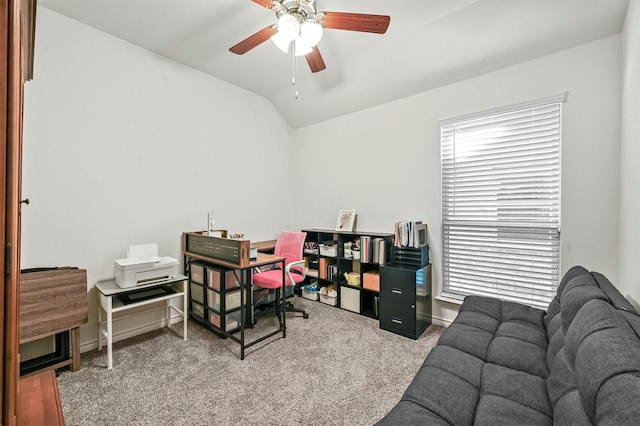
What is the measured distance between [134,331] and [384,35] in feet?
12.8

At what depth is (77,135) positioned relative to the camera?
2.54 meters

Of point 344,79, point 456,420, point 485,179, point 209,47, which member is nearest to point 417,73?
point 344,79

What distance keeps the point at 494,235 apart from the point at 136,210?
3649mm

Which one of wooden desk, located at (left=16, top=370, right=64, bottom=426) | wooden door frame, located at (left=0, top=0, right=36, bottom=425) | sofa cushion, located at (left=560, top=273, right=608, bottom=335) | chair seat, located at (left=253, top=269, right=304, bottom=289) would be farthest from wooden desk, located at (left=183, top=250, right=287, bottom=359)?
sofa cushion, located at (left=560, top=273, right=608, bottom=335)

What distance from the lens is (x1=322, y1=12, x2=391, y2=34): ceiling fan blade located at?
5.89 ft

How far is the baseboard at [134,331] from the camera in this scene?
257 centimetres

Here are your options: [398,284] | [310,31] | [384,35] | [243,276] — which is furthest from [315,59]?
[398,284]

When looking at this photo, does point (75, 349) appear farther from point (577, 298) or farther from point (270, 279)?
point (577, 298)

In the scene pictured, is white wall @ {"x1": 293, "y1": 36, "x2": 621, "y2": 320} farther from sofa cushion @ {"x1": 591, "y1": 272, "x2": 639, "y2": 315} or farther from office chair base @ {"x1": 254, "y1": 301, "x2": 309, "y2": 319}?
office chair base @ {"x1": 254, "y1": 301, "x2": 309, "y2": 319}

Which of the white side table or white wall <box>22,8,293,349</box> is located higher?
white wall <box>22,8,293,349</box>

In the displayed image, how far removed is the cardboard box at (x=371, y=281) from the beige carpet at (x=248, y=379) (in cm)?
48

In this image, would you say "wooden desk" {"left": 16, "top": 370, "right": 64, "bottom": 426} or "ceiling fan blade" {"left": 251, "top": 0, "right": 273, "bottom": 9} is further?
"ceiling fan blade" {"left": 251, "top": 0, "right": 273, "bottom": 9}

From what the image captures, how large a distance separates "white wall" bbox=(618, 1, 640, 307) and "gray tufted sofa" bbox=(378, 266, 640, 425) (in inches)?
8.6

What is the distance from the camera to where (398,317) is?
2.89 m
